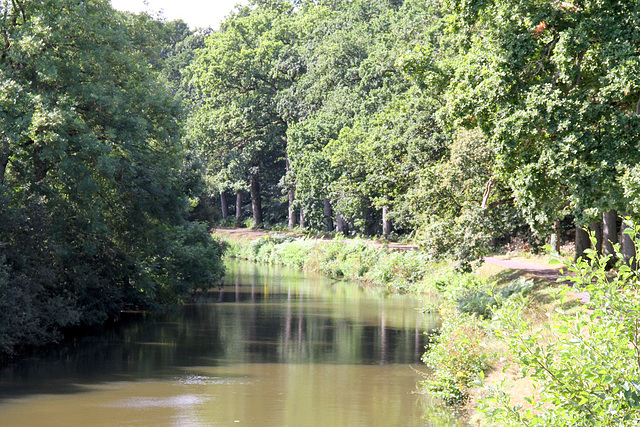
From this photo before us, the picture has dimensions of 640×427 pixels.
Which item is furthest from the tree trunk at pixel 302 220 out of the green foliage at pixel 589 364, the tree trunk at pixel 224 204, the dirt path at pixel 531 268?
the green foliage at pixel 589 364

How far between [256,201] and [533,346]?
2394 inches

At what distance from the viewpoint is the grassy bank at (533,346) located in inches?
→ 245

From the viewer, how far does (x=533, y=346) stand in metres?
6.47

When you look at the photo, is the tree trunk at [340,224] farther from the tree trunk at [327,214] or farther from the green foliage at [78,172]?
the green foliage at [78,172]

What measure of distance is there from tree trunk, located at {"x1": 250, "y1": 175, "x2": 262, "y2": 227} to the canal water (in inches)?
1479

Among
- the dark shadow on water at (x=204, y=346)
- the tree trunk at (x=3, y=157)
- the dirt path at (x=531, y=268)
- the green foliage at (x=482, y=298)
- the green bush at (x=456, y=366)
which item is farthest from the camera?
the dirt path at (x=531, y=268)

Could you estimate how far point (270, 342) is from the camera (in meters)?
21.8

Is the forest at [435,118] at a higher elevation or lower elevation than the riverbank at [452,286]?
higher

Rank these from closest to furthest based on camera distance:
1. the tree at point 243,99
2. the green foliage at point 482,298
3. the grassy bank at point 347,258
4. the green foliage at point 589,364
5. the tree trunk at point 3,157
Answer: the green foliage at point 589,364 → the tree trunk at point 3,157 → the green foliage at point 482,298 → the grassy bank at point 347,258 → the tree at point 243,99

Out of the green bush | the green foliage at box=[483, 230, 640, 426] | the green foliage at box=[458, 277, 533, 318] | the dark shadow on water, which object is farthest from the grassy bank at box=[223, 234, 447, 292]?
the green foliage at box=[483, 230, 640, 426]

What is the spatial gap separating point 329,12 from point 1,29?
153 ft

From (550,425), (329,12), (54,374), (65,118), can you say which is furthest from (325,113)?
(550,425)

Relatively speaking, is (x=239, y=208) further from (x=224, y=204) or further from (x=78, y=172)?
(x=78, y=172)

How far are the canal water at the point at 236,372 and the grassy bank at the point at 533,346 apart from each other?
1258mm
